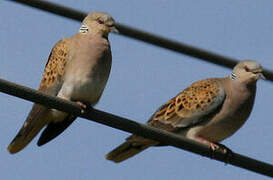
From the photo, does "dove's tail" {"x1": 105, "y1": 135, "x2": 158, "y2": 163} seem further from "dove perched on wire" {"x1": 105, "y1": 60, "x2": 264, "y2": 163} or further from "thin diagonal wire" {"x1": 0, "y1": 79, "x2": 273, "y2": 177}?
"thin diagonal wire" {"x1": 0, "y1": 79, "x2": 273, "y2": 177}

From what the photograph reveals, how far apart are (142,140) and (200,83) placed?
1.00 meters

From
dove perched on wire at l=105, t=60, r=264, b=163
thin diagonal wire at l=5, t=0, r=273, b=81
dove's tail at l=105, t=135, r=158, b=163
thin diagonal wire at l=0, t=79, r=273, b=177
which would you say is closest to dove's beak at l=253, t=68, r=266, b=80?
dove perched on wire at l=105, t=60, r=264, b=163

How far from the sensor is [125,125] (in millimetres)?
4477

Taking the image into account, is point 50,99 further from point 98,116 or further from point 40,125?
point 40,125

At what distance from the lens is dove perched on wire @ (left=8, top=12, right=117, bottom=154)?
6.18 metres

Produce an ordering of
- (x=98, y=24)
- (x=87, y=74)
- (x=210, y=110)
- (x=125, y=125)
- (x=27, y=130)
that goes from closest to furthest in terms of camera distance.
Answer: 1. (x=125, y=125)
2. (x=27, y=130)
3. (x=87, y=74)
4. (x=210, y=110)
5. (x=98, y=24)

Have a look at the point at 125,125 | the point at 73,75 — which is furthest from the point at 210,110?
the point at 125,125

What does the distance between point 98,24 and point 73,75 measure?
64cm

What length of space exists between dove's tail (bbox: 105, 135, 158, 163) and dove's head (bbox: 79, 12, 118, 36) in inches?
39.5

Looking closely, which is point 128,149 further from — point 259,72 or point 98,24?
point 259,72

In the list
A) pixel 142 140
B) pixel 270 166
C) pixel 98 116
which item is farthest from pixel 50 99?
pixel 142 140

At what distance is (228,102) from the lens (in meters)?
6.67

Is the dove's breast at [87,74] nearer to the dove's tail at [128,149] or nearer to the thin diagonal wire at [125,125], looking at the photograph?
the dove's tail at [128,149]

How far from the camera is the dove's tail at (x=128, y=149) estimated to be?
6.20 metres
